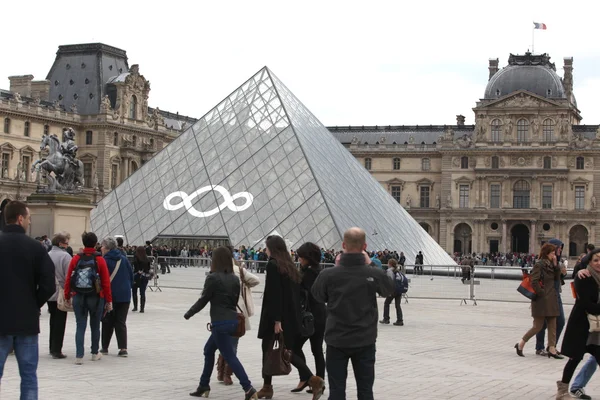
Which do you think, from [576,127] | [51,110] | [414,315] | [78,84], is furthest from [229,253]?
[576,127]

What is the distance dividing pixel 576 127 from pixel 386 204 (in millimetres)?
40297

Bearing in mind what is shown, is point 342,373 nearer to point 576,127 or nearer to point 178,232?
point 178,232

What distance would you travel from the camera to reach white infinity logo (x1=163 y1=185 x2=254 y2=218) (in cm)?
3331

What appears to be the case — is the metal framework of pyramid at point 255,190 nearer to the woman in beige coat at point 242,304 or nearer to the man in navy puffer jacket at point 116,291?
the man in navy puffer jacket at point 116,291

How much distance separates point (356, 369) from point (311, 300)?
6.69ft

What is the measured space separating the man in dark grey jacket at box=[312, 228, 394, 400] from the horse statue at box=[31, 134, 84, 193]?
58.1 ft

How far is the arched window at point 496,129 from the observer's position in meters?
71.9

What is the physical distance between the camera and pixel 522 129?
71.4 metres

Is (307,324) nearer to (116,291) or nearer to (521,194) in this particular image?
(116,291)

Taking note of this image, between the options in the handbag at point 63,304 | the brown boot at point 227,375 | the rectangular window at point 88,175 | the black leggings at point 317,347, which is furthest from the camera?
the rectangular window at point 88,175

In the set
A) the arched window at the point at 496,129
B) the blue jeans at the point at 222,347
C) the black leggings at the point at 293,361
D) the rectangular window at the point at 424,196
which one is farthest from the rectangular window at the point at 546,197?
the blue jeans at the point at 222,347

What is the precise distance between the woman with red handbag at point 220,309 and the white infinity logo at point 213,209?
24.7m

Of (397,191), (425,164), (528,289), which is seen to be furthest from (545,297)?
(397,191)

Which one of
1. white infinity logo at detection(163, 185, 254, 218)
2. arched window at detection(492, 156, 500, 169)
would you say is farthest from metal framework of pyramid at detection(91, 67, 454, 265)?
arched window at detection(492, 156, 500, 169)
